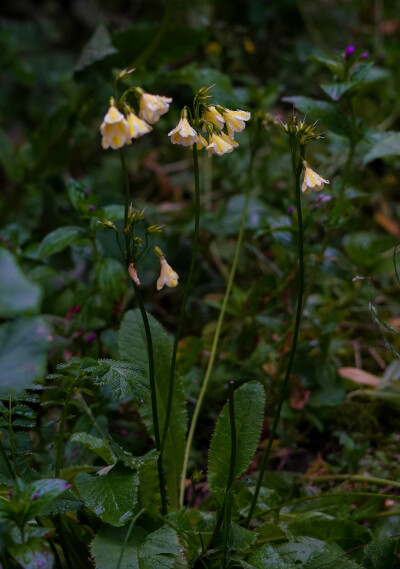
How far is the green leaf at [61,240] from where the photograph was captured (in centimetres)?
156

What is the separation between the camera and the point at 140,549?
1.01 metres

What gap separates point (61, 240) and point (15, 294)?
0.87m

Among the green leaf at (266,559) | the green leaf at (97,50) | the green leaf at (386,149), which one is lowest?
the green leaf at (266,559)

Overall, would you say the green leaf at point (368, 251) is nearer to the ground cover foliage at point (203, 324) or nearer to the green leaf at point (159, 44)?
the ground cover foliage at point (203, 324)

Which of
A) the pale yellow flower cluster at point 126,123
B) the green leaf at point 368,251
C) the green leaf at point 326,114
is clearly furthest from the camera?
the green leaf at point 368,251

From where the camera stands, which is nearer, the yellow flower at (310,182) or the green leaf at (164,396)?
the yellow flower at (310,182)

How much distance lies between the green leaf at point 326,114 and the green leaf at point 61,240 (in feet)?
2.05

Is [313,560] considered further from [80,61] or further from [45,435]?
[80,61]

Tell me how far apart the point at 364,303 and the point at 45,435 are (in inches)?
44.9

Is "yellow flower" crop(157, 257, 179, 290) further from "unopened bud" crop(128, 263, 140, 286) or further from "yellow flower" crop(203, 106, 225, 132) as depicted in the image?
"yellow flower" crop(203, 106, 225, 132)

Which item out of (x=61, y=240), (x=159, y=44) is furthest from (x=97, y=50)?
(x=61, y=240)

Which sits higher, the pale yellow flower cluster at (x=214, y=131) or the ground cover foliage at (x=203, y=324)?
the pale yellow flower cluster at (x=214, y=131)

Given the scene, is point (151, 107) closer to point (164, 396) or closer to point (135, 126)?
point (135, 126)

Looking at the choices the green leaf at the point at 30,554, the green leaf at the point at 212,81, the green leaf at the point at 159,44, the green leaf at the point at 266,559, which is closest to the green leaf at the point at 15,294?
the green leaf at the point at 30,554
